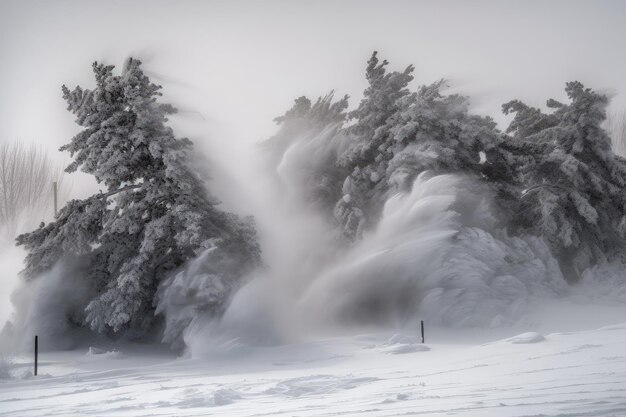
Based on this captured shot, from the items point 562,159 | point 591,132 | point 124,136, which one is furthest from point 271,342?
point 591,132

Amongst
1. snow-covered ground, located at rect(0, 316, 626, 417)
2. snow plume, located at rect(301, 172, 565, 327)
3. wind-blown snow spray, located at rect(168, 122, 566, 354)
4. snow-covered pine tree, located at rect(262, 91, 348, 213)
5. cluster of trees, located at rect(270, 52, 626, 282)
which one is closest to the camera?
snow-covered ground, located at rect(0, 316, 626, 417)

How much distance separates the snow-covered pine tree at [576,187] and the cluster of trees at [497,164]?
31mm

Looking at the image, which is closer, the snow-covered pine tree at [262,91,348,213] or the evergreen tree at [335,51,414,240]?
the evergreen tree at [335,51,414,240]

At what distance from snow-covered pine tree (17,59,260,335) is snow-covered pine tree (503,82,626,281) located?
9.01 m

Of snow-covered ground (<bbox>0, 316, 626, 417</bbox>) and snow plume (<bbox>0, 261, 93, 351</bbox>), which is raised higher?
snow plume (<bbox>0, 261, 93, 351</bbox>)

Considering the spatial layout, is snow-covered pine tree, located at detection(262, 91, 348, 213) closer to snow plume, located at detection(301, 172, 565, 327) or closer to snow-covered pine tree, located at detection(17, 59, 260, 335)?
snow plume, located at detection(301, 172, 565, 327)

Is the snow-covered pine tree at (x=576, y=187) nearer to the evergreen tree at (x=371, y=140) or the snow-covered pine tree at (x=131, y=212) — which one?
the evergreen tree at (x=371, y=140)

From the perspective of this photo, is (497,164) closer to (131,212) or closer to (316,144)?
(316,144)

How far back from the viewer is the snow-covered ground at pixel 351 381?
5016 millimetres

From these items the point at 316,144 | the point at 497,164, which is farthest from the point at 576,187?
the point at 316,144

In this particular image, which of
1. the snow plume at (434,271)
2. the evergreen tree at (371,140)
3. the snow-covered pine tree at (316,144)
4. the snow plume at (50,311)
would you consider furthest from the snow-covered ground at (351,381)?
the snow-covered pine tree at (316,144)

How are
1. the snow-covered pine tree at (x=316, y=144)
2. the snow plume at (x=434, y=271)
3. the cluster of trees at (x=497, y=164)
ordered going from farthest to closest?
the snow-covered pine tree at (x=316, y=144) → the cluster of trees at (x=497, y=164) → the snow plume at (x=434, y=271)

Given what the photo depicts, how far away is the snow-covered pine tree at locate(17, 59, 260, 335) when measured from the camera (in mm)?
12414

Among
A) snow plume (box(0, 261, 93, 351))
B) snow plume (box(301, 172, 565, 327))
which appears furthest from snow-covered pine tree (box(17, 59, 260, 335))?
snow plume (box(301, 172, 565, 327))
